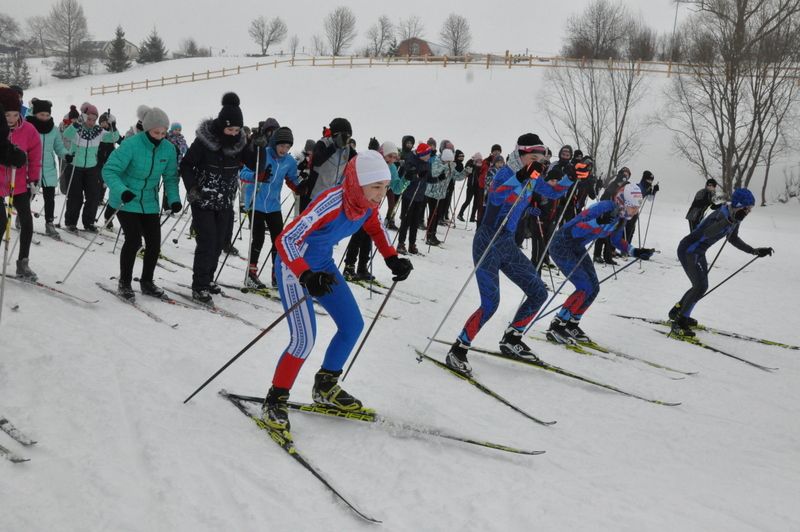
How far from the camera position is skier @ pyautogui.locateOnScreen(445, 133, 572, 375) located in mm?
4684

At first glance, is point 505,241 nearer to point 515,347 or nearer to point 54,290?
point 515,347

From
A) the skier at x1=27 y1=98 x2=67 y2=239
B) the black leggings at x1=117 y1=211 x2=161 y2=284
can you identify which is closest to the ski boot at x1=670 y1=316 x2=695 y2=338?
the black leggings at x1=117 y1=211 x2=161 y2=284

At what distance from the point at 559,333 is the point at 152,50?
61650 mm

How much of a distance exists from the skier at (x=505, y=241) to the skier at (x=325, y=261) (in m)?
1.52

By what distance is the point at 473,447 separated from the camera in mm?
3363

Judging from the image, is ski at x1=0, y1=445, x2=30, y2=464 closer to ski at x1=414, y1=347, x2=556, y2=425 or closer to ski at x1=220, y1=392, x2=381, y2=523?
ski at x1=220, y1=392, x2=381, y2=523

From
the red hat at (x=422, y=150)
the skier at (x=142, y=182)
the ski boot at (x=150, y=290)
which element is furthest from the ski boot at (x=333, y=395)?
the red hat at (x=422, y=150)

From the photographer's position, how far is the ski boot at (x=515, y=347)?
5.17 metres

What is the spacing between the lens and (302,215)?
10.3 feet

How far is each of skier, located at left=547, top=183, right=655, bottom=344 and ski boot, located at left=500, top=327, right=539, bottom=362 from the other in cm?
102

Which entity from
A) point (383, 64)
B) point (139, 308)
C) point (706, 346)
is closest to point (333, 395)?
point (139, 308)

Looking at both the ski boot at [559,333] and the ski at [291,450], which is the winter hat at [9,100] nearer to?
the ski at [291,450]

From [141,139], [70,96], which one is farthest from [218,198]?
[70,96]

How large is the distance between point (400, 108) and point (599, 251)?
24.2 metres
